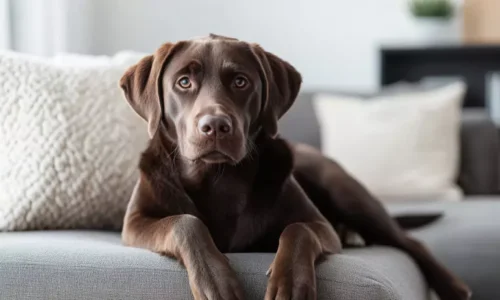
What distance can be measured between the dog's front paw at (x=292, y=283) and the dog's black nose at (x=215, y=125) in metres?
0.30

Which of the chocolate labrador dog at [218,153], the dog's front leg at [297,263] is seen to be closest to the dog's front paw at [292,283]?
the dog's front leg at [297,263]

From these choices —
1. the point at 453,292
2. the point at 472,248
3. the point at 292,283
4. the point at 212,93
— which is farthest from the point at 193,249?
the point at 472,248

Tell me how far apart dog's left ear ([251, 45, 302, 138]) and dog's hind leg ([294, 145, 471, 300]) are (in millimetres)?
478

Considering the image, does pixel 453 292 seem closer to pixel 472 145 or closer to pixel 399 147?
pixel 399 147

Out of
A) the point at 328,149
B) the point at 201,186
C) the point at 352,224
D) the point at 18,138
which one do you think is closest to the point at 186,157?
the point at 201,186

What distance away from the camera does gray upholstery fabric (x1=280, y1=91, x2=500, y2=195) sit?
3424 mm

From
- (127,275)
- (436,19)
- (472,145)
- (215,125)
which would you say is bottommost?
(472,145)

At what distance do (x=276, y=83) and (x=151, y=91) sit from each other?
11.3 inches

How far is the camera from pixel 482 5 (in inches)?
191

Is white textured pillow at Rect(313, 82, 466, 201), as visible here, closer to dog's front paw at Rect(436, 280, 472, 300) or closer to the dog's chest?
dog's front paw at Rect(436, 280, 472, 300)

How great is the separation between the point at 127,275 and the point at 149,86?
1.53 ft

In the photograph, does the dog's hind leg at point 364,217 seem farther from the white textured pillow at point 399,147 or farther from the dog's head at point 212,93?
the white textured pillow at point 399,147

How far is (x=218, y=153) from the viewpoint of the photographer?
1.75m

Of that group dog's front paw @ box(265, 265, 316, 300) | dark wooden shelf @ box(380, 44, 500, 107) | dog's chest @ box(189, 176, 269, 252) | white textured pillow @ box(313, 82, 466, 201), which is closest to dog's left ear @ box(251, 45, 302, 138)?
dog's chest @ box(189, 176, 269, 252)
